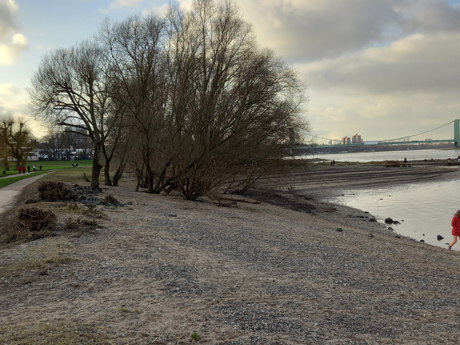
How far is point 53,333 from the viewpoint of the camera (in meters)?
4.77

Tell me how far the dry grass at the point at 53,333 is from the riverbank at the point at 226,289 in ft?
0.12

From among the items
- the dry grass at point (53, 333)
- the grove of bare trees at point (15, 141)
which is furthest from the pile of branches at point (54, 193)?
the grove of bare trees at point (15, 141)

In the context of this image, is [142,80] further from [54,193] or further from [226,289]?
[226,289]

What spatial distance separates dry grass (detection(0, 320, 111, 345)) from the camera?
4578 millimetres

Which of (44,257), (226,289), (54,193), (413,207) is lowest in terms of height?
(413,207)

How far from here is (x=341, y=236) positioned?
541 inches

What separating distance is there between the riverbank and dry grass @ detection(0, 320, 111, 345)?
0.04 metres

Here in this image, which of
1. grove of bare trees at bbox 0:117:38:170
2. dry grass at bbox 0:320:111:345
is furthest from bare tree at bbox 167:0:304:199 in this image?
grove of bare trees at bbox 0:117:38:170

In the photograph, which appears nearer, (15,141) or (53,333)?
(53,333)

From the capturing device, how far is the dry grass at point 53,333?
4.58m

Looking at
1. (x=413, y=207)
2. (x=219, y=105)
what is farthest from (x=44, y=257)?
(x=413, y=207)

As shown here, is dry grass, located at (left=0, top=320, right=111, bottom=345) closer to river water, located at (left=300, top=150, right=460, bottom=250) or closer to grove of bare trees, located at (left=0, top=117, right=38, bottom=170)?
river water, located at (left=300, top=150, right=460, bottom=250)

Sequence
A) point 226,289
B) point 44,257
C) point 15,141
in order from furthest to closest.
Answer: point 15,141 → point 44,257 → point 226,289

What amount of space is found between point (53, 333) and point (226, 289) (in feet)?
9.40
